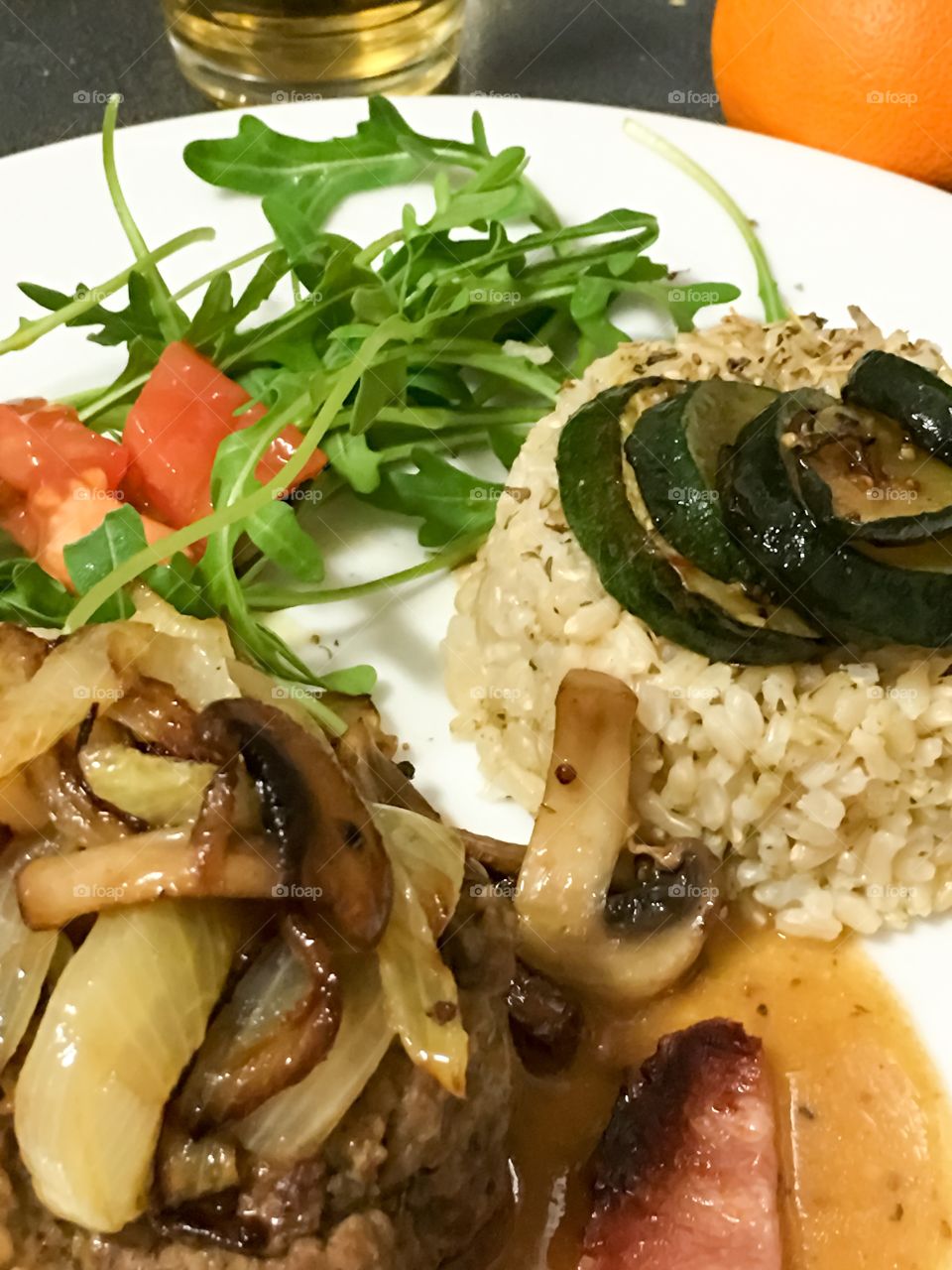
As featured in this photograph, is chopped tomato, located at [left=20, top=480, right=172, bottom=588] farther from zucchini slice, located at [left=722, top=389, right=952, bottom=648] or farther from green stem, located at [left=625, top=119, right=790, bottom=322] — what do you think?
green stem, located at [left=625, top=119, right=790, bottom=322]

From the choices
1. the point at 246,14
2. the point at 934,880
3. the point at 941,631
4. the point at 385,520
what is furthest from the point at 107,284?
the point at 934,880

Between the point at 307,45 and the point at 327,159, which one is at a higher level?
the point at 307,45

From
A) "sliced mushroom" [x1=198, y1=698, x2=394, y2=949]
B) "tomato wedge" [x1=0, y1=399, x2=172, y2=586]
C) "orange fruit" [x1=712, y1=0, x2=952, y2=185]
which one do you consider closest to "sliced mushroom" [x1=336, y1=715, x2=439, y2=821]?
"sliced mushroom" [x1=198, y1=698, x2=394, y2=949]

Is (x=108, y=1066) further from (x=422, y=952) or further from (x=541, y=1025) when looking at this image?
(x=541, y=1025)

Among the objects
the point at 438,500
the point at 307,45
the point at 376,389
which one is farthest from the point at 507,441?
the point at 307,45

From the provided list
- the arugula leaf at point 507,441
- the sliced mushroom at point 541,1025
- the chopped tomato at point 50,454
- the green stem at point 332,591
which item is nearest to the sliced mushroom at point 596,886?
the sliced mushroom at point 541,1025
